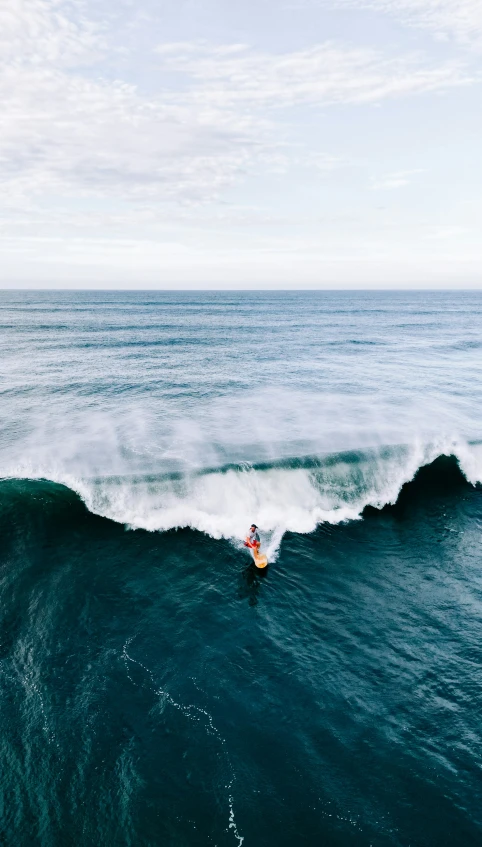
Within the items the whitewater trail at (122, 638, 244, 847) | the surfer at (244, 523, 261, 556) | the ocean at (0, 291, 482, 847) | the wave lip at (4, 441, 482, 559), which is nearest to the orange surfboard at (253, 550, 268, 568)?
the surfer at (244, 523, 261, 556)

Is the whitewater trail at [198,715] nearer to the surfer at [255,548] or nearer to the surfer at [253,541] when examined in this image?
the surfer at [255,548]

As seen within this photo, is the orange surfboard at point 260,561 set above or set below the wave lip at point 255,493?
below

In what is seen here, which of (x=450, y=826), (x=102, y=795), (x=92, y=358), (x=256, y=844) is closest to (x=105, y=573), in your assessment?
(x=102, y=795)

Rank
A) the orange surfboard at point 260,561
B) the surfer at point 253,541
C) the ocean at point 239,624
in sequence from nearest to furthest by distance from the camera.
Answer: the ocean at point 239,624 → the orange surfboard at point 260,561 → the surfer at point 253,541

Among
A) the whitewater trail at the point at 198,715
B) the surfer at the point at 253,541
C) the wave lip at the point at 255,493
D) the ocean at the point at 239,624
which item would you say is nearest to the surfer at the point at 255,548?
the surfer at the point at 253,541

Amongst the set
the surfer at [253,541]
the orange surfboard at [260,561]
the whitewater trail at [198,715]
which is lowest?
the whitewater trail at [198,715]

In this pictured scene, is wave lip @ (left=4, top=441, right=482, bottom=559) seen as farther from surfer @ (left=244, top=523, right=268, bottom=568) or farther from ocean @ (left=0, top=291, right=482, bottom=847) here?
surfer @ (left=244, top=523, right=268, bottom=568)

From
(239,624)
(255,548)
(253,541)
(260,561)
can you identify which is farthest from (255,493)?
(239,624)
